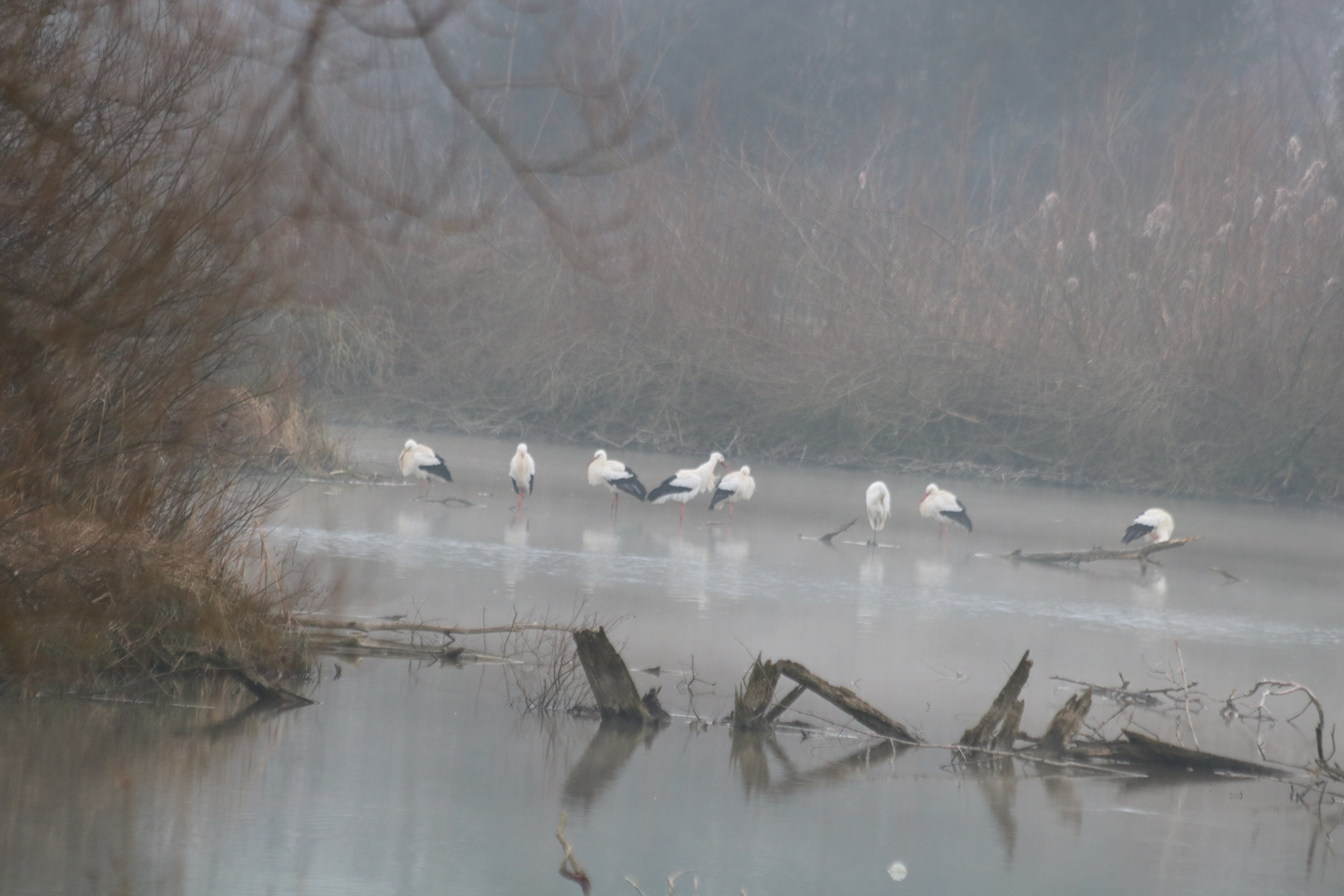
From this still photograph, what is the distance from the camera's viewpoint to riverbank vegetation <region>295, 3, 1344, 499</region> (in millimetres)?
23141

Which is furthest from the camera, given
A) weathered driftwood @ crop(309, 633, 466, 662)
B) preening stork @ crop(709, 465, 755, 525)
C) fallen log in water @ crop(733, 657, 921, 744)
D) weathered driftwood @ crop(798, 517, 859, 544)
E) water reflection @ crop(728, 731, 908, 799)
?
preening stork @ crop(709, 465, 755, 525)

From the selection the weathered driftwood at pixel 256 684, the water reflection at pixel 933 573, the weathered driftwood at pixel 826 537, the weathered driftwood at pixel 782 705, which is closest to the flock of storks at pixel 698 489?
the weathered driftwood at pixel 826 537

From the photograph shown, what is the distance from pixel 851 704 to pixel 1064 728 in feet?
2.66

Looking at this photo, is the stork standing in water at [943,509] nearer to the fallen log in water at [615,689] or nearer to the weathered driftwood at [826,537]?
the weathered driftwood at [826,537]

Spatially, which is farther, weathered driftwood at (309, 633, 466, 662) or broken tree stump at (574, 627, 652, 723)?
weathered driftwood at (309, 633, 466, 662)

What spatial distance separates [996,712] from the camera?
20.2ft

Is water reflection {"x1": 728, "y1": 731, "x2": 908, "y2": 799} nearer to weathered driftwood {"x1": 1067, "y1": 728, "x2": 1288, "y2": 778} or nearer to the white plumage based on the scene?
weathered driftwood {"x1": 1067, "y1": 728, "x2": 1288, "y2": 778}

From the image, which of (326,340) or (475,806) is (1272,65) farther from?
(475,806)

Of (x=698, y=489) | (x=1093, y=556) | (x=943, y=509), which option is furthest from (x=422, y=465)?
(x=1093, y=556)

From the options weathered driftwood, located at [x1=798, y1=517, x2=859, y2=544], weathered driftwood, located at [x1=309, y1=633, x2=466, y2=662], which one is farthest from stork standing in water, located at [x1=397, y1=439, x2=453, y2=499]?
weathered driftwood, located at [x1=309, y1=633, x2=466, y2=662]

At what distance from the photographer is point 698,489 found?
16328 mm

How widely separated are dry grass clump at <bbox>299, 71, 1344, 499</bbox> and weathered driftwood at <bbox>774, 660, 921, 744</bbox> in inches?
646

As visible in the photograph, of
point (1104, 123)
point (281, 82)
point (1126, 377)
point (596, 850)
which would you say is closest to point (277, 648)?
point (596, 850)

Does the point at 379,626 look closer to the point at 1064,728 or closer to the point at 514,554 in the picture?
the point at 1064,728
